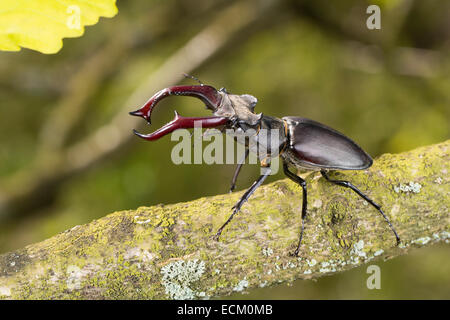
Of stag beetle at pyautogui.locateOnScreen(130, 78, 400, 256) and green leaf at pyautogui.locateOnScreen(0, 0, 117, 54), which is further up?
green leaf at pyautogui.locateOnScreen(0, 0, 117, 54)

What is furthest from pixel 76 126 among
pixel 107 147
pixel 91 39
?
pixel 91 39

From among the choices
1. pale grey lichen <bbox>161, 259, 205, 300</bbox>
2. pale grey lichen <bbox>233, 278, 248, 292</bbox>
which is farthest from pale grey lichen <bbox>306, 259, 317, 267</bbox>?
pale grey lichen <bbox>161, 259, 205, 300</bbox>

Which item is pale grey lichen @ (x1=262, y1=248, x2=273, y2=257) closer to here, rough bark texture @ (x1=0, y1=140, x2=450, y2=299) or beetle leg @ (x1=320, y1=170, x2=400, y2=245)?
rough bark texture @ (x1=0, y1=140, x2=450, y2=299)

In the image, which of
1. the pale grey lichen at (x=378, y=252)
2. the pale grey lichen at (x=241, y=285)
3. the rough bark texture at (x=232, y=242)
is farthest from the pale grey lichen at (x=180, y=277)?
the pale grey lichen at (x=378, y=252)

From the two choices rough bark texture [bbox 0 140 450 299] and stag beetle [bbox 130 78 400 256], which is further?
stag beetle [bbox 130 78 400 256]

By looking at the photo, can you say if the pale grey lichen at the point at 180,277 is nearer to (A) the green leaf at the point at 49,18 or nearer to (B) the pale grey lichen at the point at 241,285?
(B) the pale grey lichen at the point at 241,285

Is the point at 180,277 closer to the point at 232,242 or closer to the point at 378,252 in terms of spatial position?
the point at 232,242
